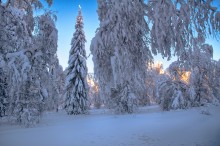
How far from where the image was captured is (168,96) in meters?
23.0

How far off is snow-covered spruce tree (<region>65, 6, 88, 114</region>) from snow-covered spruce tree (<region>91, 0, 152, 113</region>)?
17.7 metres

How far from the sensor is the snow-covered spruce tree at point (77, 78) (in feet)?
78.6

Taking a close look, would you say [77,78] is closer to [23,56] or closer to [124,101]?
[124,101]

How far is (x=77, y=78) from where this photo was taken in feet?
80.6

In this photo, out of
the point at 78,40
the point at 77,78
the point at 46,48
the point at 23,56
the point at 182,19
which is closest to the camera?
the point at 182,19

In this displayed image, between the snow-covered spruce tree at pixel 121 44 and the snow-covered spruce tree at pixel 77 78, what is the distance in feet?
58.1

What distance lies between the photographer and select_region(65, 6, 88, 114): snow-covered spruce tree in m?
24.0

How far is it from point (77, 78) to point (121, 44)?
18797 millimetres

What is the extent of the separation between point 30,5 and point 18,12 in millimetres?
710

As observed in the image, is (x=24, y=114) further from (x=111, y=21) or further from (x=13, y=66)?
(x=111, y=21)

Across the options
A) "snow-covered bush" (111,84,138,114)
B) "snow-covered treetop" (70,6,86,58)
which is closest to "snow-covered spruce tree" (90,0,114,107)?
"snow-covered bush" (111,84,138,114)

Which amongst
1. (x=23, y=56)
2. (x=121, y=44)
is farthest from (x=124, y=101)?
(x=121, y=44)

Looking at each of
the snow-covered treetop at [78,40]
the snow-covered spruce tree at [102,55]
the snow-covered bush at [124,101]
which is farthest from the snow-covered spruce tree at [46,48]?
the snow-covered treetop at [78,40]

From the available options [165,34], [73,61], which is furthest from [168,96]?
[165,34]
